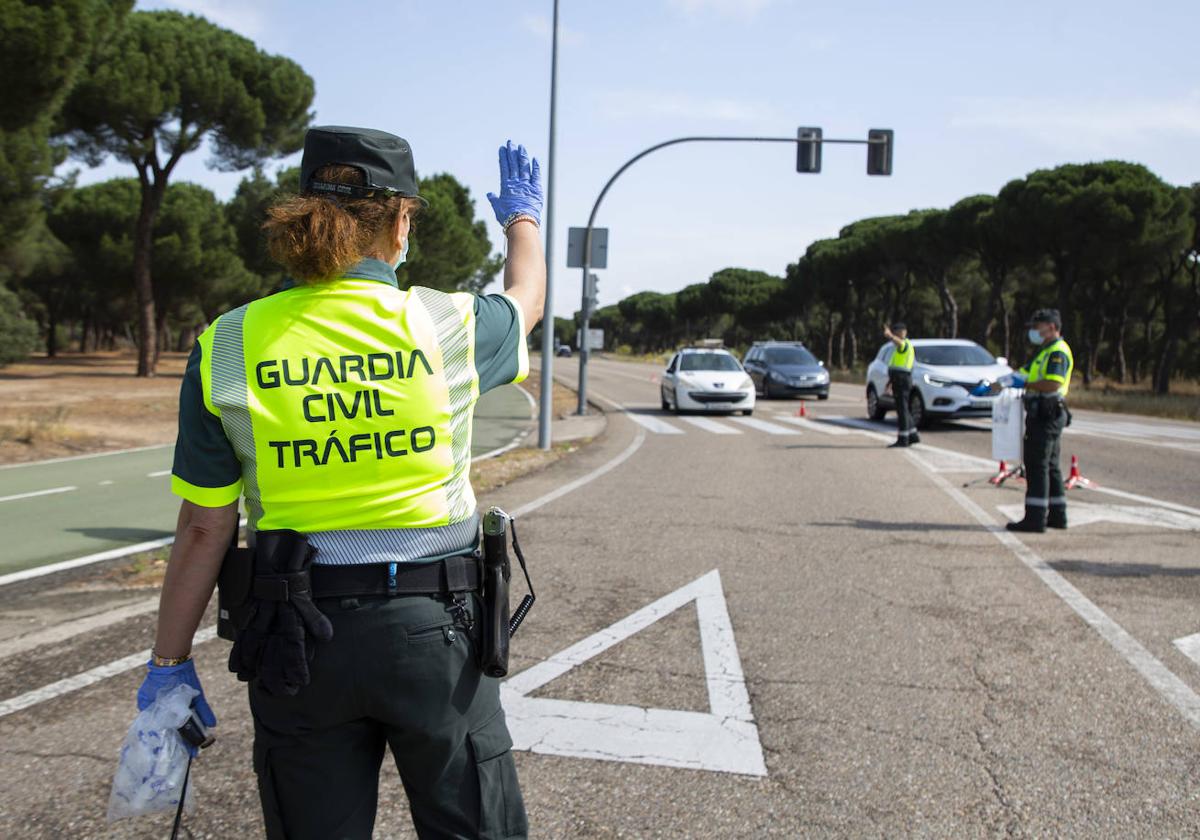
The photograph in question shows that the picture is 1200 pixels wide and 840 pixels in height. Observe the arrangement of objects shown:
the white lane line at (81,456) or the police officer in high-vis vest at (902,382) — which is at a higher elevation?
the police officer in high-vis vest at (902,382)

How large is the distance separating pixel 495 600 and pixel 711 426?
17826mm

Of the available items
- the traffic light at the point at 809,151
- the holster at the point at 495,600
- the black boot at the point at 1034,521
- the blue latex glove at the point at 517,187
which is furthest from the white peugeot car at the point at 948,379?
the holster at the point at 495,600

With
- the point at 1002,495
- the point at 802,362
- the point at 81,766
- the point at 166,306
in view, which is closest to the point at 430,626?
the point at 81,766

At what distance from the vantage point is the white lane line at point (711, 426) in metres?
18.4

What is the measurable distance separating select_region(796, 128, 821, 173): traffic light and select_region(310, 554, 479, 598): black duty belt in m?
20.8

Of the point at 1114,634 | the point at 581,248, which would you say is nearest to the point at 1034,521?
the point at 1114,634

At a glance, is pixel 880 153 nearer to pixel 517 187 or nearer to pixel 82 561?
pixel 82 561

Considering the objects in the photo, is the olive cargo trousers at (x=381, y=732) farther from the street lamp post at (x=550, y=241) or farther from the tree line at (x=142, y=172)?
the street lamp post at (x=550, y=241)

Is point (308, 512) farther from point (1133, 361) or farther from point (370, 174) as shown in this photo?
point (1133, 361)

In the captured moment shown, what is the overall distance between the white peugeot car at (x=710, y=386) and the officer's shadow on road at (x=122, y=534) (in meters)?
14.9

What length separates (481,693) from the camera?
76.9 inches

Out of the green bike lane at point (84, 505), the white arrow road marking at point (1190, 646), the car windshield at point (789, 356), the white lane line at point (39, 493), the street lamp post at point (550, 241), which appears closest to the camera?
the white arrow road marking at point (1190, 646)

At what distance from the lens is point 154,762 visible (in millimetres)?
1888

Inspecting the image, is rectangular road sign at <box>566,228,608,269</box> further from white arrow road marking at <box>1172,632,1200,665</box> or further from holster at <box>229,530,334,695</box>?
holster at <box>229,530,334,695</box>
